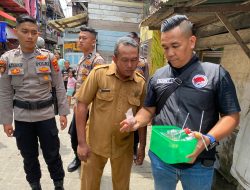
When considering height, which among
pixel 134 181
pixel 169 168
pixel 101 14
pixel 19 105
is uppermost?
pixel 101 14

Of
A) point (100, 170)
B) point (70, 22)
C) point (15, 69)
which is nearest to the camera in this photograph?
point (100, 170)

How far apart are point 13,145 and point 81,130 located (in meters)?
3.37

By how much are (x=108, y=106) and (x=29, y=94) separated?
1089 mm

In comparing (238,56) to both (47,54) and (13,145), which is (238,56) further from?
(13,145)

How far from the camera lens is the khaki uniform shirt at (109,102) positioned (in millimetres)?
2521

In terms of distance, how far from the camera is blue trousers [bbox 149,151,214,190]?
1989 millimetres

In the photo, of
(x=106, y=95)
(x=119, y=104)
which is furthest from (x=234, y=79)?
(x=106, y=95)

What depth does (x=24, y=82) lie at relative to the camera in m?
3.05

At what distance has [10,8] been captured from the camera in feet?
63.0

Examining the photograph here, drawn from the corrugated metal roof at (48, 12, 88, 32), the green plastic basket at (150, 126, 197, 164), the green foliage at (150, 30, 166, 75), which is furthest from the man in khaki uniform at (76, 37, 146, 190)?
the corrugated metal roof at (48, 12, 88, 32)

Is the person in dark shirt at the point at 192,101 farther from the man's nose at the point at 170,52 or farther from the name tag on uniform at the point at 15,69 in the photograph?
the name tag on uniform at the point at 15,69

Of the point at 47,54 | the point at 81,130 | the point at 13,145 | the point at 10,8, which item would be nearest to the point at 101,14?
the point at 10,8

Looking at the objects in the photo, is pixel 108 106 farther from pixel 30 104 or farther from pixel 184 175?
pixel 30 104

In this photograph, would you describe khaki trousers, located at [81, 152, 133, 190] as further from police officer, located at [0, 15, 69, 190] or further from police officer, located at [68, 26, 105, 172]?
police officer, located at [68, 26, 105, 172]
